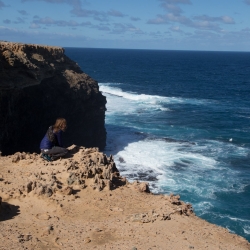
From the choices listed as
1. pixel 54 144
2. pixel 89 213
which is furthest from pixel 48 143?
pixel 89 213

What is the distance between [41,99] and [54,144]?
58.6 ft

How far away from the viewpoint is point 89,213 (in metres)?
10.9

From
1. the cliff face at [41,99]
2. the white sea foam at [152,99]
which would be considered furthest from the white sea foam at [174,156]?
the white sea foam at [152,99]

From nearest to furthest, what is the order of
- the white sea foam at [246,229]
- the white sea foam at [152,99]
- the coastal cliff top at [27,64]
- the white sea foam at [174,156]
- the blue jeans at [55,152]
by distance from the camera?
the blue jeans at [55,152], the white sea foam at [246,229], the coastal cliff top at [27,64], the white sea foam at [174,156], the white sea foam at [152,99]

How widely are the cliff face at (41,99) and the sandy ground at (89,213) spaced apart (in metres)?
13.9

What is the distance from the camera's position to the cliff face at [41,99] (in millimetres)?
26750

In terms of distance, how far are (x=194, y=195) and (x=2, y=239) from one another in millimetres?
19594

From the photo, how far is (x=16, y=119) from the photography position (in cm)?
2773

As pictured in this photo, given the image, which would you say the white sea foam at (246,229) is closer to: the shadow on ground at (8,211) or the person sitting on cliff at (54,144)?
the person sitting on cliff at (54,144)

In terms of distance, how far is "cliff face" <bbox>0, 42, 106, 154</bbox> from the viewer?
26750 millimetres

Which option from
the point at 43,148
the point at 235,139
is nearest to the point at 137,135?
the point at 235,139

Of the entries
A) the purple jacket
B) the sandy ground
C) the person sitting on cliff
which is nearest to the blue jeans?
the person sitting on cliff

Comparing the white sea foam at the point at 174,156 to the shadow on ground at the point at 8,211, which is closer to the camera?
the shadow on ground at the point at 8,211

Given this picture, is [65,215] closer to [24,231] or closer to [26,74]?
[24,231]
